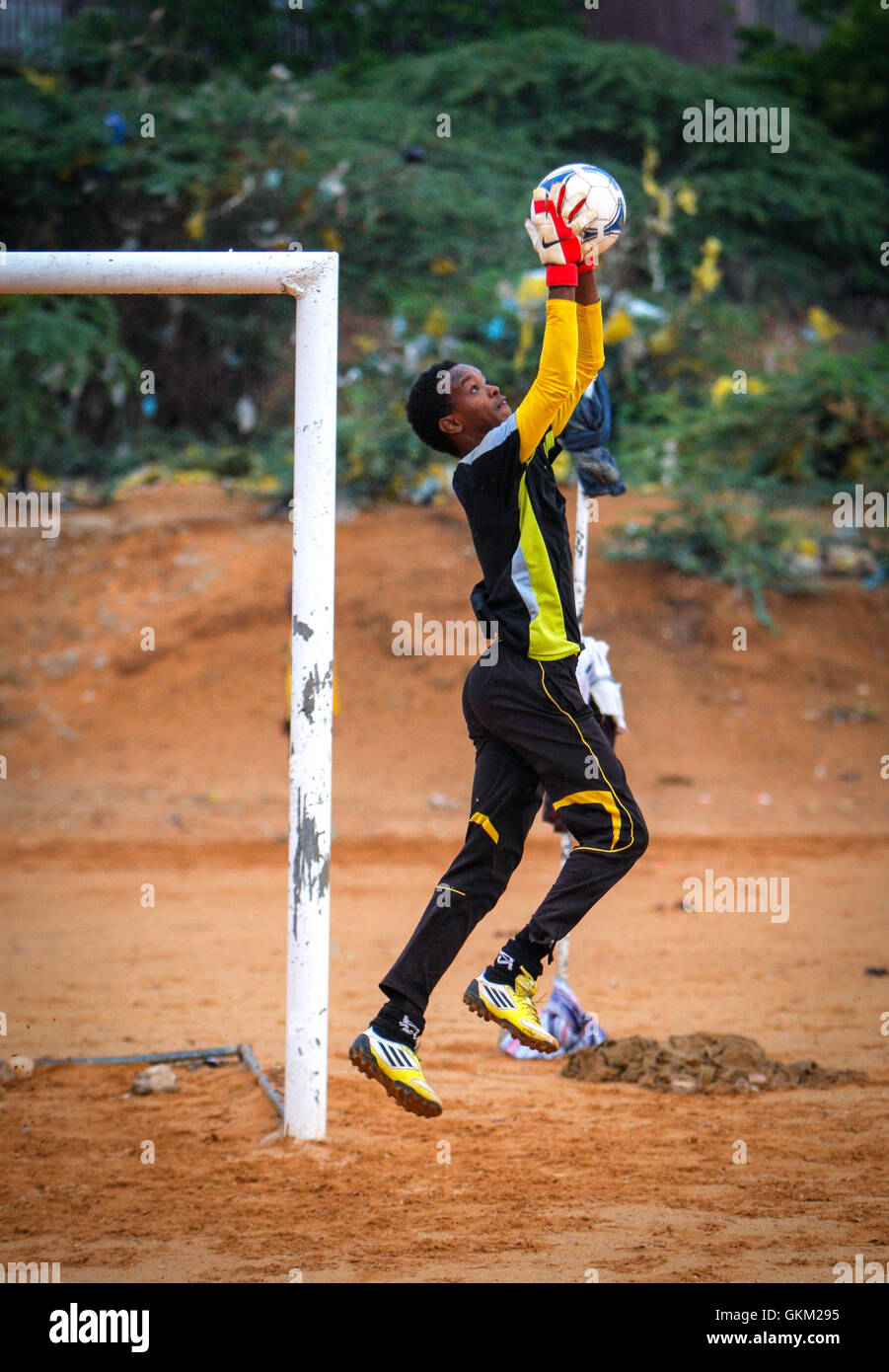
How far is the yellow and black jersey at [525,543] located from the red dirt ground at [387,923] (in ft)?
6.01

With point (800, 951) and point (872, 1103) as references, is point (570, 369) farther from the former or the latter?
point (800, 951)

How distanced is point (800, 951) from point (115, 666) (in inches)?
272

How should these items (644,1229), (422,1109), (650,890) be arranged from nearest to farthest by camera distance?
(422,1109) → (644,1229) → (650,890)

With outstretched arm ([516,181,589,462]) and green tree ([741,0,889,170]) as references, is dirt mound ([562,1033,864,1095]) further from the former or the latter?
green tree ([741,0,889,170])

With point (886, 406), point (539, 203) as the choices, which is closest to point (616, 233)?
point (539, 203)

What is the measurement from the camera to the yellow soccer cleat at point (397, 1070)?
13.1ft

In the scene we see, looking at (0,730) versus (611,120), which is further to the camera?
(611,120)

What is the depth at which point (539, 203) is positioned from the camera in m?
3.79
